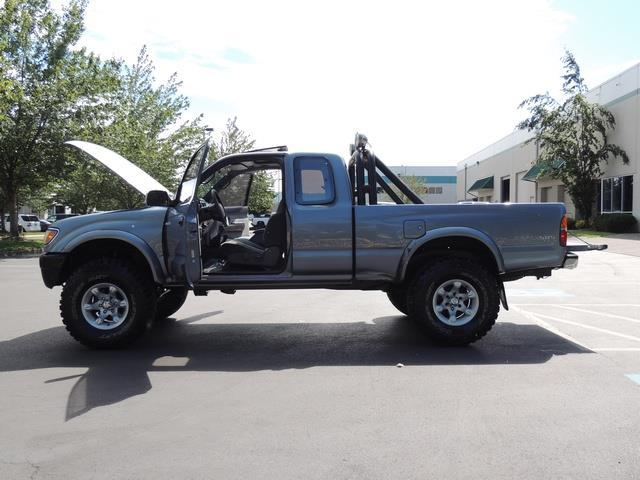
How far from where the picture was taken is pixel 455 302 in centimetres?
637

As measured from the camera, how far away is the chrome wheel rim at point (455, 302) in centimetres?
632

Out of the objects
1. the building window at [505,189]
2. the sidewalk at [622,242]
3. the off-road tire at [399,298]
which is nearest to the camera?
the off-road tire at [399,298]

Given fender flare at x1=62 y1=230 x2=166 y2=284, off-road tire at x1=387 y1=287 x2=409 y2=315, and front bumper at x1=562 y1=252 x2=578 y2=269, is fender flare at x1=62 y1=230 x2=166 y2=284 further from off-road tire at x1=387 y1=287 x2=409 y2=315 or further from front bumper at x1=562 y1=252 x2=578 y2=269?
front bumper at x1=562 y1=252 x2=578 y2=269

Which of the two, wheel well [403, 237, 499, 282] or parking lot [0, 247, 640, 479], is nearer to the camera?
parking lot [0, 247, 640, 479]

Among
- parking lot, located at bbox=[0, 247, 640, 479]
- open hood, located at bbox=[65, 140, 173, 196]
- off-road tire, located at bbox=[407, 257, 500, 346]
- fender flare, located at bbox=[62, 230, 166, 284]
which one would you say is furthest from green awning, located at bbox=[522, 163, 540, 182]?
fender flare, located at bbox=[62, 230, 166, 284]

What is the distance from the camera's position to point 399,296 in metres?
7.76

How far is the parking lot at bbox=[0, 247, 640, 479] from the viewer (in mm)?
3459

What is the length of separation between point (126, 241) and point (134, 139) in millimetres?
21008

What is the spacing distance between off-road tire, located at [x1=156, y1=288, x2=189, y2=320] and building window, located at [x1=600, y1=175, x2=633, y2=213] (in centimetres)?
2686

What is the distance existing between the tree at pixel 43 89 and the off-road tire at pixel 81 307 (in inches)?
731

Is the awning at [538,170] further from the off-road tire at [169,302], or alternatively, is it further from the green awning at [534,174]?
the off-road tire at [169,302]

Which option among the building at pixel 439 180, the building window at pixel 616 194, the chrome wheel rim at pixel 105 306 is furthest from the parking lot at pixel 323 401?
the building at pixel 439 180

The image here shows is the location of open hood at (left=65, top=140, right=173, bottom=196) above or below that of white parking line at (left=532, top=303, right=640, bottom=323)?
above

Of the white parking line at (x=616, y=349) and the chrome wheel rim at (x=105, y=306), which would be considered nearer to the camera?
the white parking line at (x=616, y=349)
